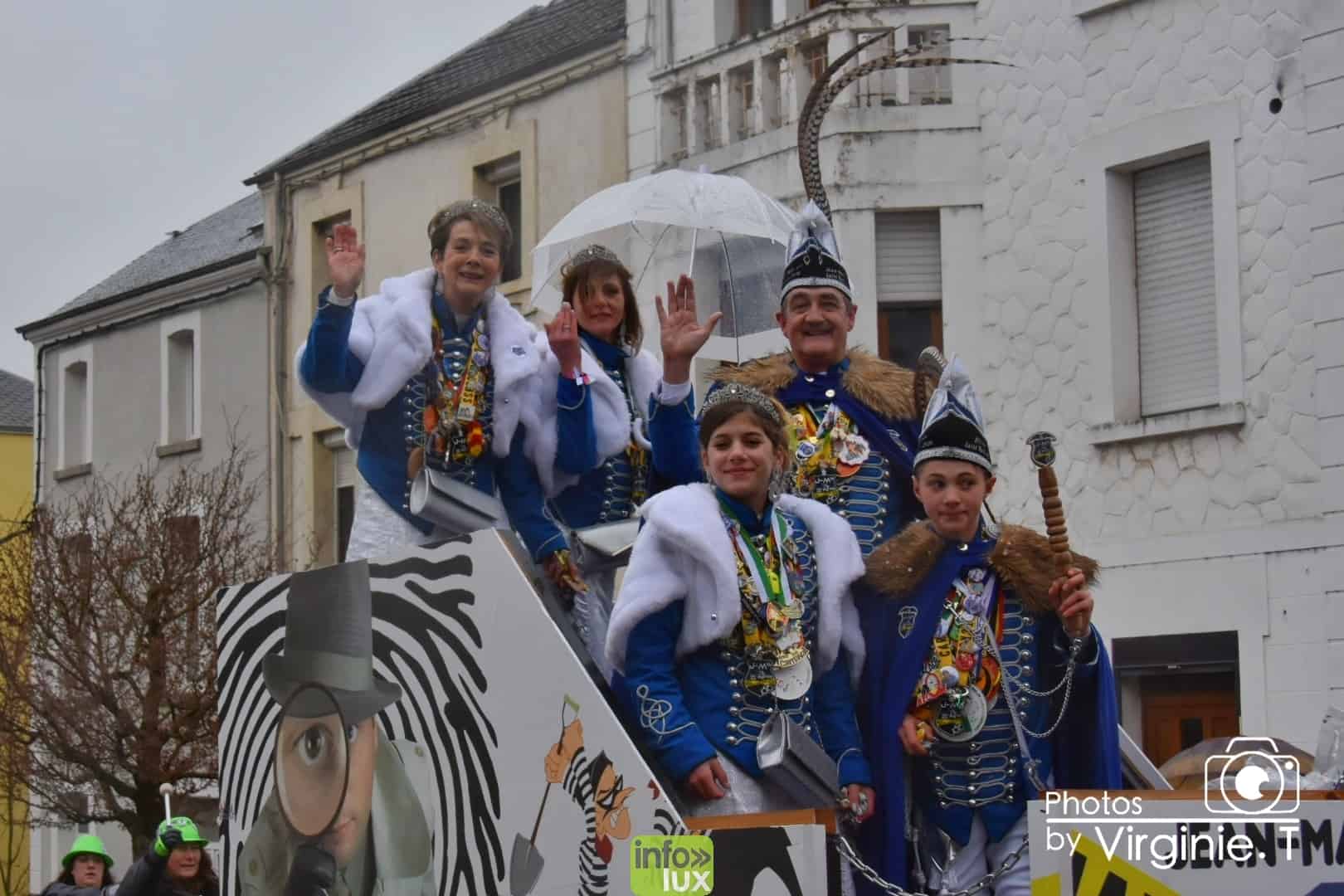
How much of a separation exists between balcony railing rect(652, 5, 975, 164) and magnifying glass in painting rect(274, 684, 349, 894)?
10.6 metres

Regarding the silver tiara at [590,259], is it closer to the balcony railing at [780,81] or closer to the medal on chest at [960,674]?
the medal on chest at [960,674]

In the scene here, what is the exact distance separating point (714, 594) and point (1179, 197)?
10591mm

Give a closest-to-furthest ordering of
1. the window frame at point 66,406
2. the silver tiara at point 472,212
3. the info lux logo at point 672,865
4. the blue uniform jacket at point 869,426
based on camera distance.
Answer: the info lux logo at point 672,865
the blue uniform jacket at point 869,426
the silver tiara at point 472,212
the window frame at point 66,406

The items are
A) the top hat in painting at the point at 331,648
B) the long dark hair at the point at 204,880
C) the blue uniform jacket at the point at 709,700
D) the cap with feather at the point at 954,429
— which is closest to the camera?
the blue uniform jacket at the point at 709,700

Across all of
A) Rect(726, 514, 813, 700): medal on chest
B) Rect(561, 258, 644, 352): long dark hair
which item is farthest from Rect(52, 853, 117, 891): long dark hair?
Rect(726, 514, 813, 700): medal on chest

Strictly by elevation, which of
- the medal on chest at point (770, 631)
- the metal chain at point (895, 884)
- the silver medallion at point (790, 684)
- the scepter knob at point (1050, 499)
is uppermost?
the scepter knob at point (1050, 499)

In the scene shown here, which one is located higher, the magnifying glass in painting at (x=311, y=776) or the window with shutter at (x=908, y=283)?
the window with shutter at (x=908, y=283)

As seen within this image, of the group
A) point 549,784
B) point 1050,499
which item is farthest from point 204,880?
point 1050,499

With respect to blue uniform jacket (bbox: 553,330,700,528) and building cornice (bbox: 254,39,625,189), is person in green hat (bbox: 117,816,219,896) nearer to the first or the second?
blue uniform jacket (bbox: 553,330,700,528)

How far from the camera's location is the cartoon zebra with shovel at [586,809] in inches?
189

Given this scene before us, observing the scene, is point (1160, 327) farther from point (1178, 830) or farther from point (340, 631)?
point (1178, 830)

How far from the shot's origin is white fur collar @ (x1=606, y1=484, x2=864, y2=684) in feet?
16.6

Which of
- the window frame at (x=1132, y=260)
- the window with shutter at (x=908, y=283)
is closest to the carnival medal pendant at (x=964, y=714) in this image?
the window frame at (x=1132, y=260)

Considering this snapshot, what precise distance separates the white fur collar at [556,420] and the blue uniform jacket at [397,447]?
5 centimetres
